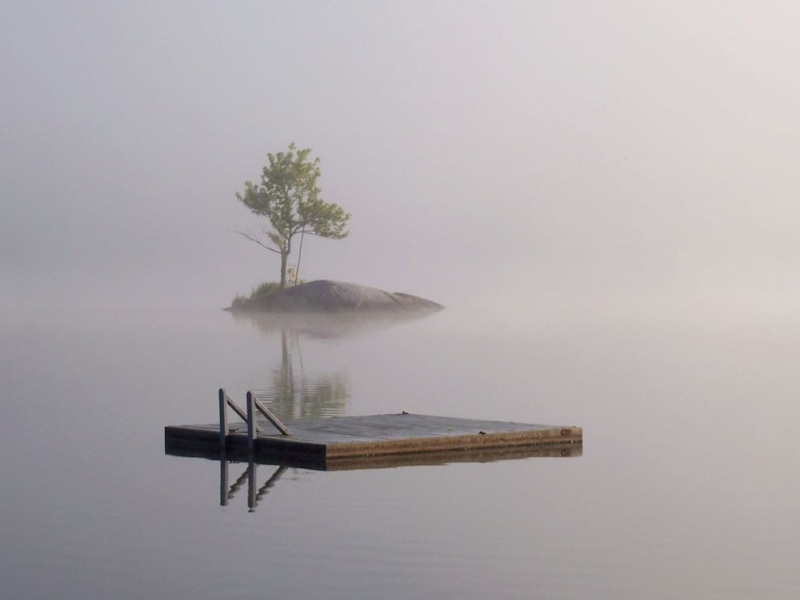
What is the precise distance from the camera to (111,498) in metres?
18.1

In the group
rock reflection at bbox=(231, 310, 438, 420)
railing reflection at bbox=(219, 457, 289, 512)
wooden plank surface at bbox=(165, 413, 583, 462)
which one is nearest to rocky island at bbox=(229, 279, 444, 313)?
rock reflection at bbox=(231, 310, 438, 420)

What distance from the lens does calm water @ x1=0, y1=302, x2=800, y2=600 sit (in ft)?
45.2

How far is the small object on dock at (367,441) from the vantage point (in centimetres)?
2034

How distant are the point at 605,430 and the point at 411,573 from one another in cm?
1222

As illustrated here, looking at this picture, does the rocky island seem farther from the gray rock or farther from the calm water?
the calm water

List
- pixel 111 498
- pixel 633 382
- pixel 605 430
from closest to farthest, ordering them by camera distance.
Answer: pixel 111 498, pixel 605 430, pixel 633 382

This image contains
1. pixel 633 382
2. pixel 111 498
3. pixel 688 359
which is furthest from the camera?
pixel 688 359

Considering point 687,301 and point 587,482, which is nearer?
point 587,482

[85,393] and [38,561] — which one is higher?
[85,393]

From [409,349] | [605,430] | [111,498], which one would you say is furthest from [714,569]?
[409,349]

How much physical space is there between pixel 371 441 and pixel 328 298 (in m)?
52.7

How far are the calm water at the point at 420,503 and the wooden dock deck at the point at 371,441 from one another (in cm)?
47

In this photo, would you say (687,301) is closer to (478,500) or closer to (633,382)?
(633,382)

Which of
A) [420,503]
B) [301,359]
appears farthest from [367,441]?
[301,359]
